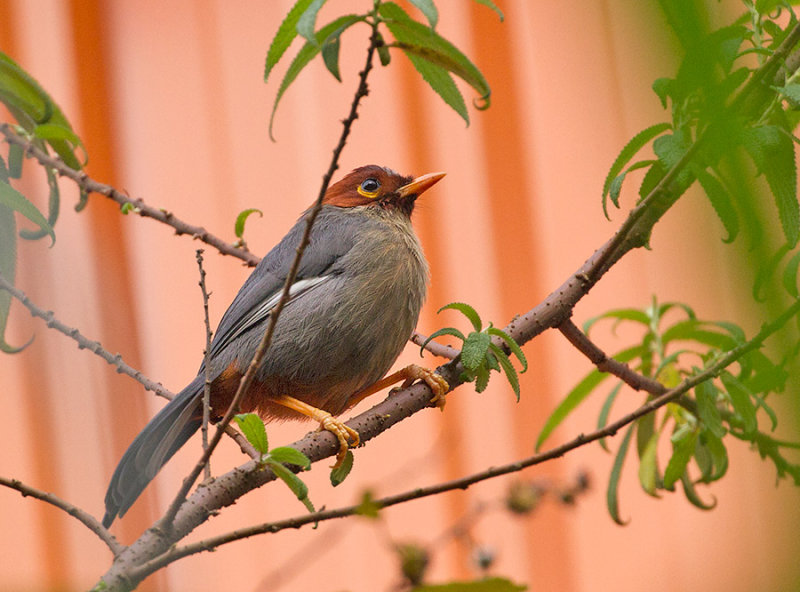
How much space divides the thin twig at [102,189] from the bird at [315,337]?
0.68ft

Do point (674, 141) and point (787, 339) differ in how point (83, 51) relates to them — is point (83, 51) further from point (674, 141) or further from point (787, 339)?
point (787, 339)

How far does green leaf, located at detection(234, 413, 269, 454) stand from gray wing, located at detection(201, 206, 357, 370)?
119cm

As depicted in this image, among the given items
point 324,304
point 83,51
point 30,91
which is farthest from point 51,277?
point 83,51

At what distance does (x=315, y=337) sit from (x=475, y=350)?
33.6 inches

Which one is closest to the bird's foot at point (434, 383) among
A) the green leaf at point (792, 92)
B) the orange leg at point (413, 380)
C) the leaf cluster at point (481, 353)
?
the orange leg at point (413, 380)

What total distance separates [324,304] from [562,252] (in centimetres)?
215

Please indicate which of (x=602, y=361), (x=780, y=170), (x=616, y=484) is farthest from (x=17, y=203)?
(x=616, y=484)

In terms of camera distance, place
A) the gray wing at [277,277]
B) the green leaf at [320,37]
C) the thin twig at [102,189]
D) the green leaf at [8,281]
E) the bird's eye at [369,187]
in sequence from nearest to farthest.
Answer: the green leaf at [320,37] < the green leaf at [8,281] < the thin twig at [102,189] < the gray wing at [277,277] < the bird's eye at [369,187]

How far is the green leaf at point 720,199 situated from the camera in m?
1.22

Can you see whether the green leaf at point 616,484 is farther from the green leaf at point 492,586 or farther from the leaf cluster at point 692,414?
the green leaf at point 492,586

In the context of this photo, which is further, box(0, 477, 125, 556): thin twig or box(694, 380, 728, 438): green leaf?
box(694, 380, 728, 438): green leaf

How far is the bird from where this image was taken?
2283 mm

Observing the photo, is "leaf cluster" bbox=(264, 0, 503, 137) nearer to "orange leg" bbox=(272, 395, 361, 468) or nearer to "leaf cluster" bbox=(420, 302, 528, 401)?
"leaf cluster" bbox=(420, 302, 528, 401)

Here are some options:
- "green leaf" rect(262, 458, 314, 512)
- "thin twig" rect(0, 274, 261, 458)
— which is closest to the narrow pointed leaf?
"green leaf" rect(262, 458, 314, 512)
